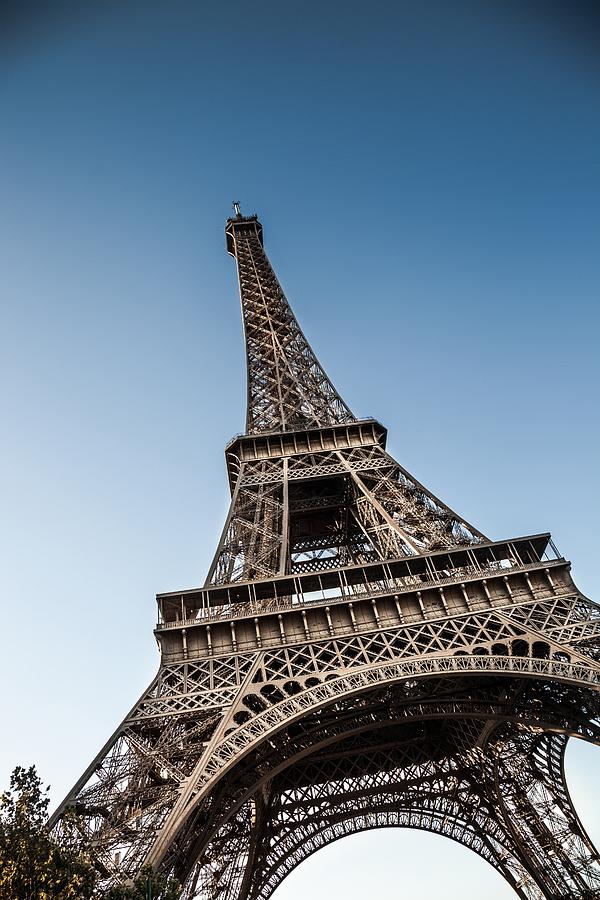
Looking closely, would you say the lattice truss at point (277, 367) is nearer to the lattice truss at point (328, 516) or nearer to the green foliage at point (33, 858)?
the lattice truss at point (328, 516)

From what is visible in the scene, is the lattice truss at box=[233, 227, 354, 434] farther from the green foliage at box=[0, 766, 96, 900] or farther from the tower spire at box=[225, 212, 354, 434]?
→ the green foliage at box=[0, 766, 96, 900]

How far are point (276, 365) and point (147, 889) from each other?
28.0 m

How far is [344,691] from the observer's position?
15.6 meters

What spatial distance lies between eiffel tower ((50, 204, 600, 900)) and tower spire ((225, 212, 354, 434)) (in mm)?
487

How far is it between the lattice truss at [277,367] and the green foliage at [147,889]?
69.4 ft

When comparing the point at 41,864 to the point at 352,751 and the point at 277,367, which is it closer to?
the point at 352,751

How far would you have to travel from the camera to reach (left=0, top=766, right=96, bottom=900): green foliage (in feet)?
30.9

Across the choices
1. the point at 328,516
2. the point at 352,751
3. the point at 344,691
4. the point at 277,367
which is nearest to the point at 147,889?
the point at 344,691

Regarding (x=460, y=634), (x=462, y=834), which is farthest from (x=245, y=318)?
(x=462, y=834)

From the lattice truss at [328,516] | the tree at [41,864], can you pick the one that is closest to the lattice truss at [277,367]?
the lattice truss at [328,516]

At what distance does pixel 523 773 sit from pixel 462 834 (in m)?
4.32

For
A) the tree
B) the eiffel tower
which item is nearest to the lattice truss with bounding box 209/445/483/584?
the eiffel tower

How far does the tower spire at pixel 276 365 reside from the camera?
31.7 meters

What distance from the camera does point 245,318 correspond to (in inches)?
1547
